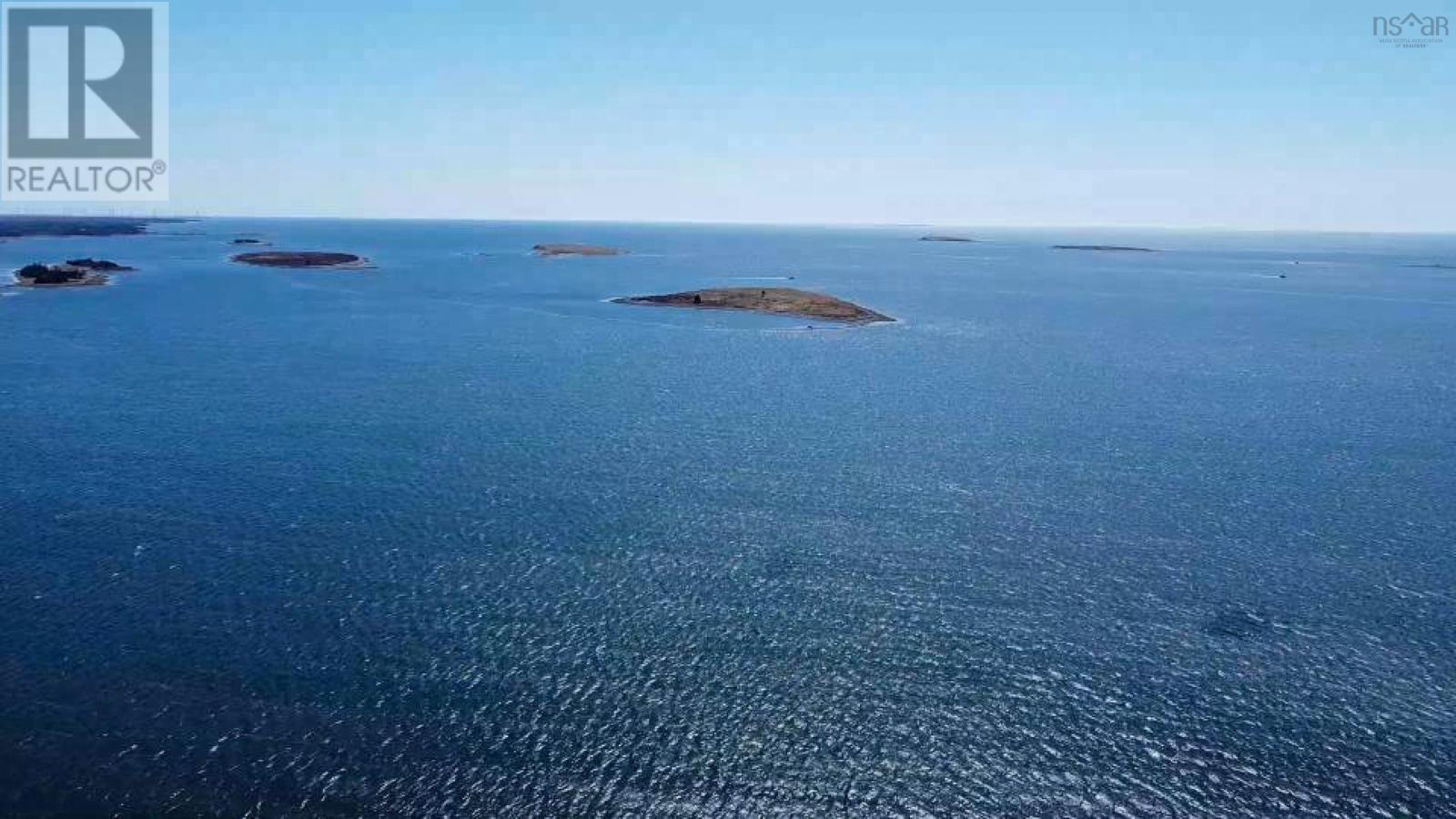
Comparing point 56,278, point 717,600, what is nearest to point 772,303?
point 717,600

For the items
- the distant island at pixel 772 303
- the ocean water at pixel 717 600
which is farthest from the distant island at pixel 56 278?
the distant island at pixel 772 303

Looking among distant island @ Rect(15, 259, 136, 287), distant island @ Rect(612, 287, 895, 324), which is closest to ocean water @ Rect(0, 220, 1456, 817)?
distant island @ Rect(612, 287, 895, 324)

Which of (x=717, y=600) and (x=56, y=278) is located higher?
(x=56, y=278)

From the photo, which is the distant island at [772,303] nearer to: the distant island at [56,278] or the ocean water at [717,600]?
the ocean water at [717,600]

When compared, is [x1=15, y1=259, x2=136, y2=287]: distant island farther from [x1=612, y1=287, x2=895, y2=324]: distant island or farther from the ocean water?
[x1=612, y1=287, x2=895, y2=324]: distant island

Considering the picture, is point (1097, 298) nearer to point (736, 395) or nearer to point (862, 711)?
point (736, 395)

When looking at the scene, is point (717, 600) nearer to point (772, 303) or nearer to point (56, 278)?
point (772, 303)

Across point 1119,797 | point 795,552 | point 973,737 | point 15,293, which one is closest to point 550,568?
point 795,552
